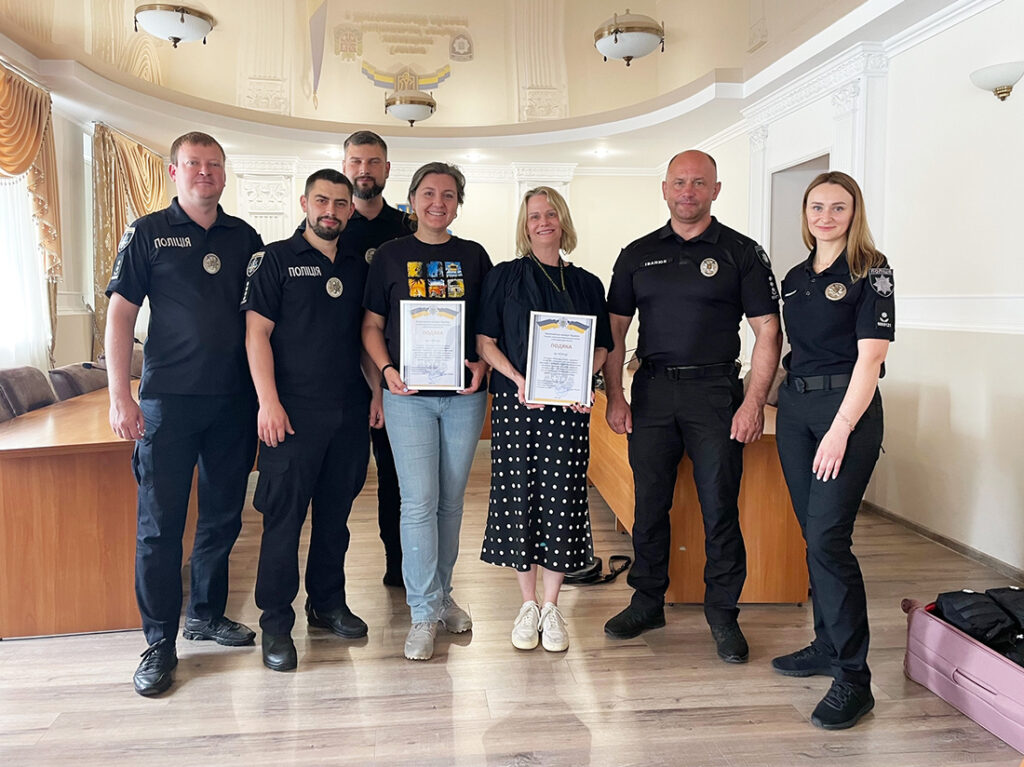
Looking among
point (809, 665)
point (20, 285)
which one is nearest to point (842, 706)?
point (809, 665)

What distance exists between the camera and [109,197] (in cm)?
750

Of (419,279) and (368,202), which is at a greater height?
(368,202)

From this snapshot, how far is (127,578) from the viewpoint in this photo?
309cm

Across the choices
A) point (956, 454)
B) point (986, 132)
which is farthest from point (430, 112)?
point (956, 454)

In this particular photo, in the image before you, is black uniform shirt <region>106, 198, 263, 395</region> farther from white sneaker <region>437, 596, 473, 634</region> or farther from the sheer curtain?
the sheer curtain

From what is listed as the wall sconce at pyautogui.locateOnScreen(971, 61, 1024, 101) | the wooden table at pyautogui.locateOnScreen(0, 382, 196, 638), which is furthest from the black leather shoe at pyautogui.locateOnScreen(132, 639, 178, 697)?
the wall sconce at pyautogui.locateOnScreen(971, 61, 1024, 101)

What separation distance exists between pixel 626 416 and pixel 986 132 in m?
2.81

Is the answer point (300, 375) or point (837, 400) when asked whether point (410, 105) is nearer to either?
point (300, 375)

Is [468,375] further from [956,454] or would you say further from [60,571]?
[956,454]

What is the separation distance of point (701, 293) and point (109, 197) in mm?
6764

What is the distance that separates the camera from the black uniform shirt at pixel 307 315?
2617 mm

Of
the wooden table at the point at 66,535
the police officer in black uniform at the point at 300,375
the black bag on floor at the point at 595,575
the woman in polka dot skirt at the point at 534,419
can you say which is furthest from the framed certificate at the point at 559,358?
the wooden table at the point at 66,535

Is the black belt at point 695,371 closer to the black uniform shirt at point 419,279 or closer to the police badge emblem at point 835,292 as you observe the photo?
the police badge emblem at point 835,292

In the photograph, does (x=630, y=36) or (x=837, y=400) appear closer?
(x=837, y=400)
